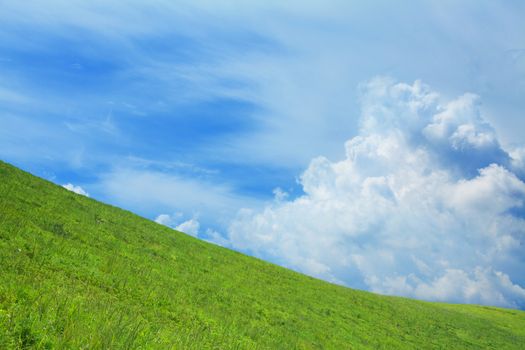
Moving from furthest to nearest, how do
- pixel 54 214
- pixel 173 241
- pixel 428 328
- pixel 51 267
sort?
1. pixel 428 328
2. pixel 173 241
3. pixel 54 214
4. pixel 51 267

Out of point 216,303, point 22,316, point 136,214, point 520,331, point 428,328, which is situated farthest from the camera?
point 520,331

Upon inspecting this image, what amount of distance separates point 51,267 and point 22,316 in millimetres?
9822

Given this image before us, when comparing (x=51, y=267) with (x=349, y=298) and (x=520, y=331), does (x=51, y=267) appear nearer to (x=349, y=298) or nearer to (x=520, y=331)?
(x=349, y=298)

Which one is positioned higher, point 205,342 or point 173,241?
point 173,241

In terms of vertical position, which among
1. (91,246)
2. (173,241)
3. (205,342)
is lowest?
(205,342)

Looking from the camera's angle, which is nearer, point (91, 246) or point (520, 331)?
point (91, 246)

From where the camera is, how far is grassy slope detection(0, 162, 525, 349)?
13.6 meters

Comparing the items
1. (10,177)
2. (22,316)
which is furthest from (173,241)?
(22,316)

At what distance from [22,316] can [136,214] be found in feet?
151

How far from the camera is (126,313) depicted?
59.9 feet

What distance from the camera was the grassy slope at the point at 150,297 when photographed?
13594 millimetres

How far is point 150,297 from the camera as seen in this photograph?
2284 cm

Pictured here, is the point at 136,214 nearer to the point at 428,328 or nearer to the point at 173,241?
the point at 173,241

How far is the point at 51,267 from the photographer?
826 inches
